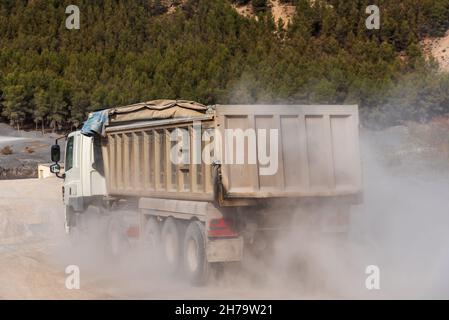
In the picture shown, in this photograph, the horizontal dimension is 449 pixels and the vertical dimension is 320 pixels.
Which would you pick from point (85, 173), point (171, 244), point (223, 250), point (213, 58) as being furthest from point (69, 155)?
point (213, 58)

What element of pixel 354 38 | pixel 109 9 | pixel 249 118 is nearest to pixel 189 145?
pixel 249 118

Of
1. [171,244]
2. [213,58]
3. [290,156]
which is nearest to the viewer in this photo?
[290,156]

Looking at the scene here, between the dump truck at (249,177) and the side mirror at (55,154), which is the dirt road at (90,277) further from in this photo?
the side mirror at (55,154)

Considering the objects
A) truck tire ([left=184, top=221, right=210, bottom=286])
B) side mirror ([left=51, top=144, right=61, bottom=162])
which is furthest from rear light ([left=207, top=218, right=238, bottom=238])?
side mirror ([left=51, top=144, right=61, bottom=162])

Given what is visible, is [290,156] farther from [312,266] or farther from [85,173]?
[85,173]

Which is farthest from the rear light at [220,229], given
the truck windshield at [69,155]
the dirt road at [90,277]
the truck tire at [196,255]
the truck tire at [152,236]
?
the truck windshield at [69,155]

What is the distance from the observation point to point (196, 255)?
11086 millimetres

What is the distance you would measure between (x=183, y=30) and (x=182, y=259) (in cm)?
9623

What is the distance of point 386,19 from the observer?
9962 cm

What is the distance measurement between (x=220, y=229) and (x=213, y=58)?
75013 mm

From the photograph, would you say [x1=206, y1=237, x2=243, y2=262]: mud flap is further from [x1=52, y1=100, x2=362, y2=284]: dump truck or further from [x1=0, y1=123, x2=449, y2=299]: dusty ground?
[x1=0, y1=123, x2=449, y2=299]: dusty ground
